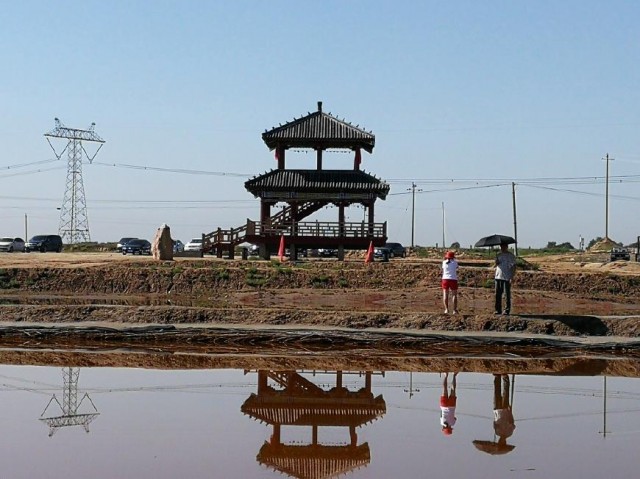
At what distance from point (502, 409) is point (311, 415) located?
2619 millimetres

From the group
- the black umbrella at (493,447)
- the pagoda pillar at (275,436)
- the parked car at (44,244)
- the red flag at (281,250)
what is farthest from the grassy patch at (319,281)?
the parked car at (44,244)

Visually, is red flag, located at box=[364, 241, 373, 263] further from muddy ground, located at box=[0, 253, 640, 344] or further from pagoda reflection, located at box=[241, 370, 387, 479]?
pagoda reflection, located at box=[241, 370, 387, 479]

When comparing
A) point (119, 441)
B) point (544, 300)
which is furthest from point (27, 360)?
point (544, 300)

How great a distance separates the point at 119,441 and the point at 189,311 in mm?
11652

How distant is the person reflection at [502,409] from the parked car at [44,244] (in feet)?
186

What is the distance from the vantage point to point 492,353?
17797 mm

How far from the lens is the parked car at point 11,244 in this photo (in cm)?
6556

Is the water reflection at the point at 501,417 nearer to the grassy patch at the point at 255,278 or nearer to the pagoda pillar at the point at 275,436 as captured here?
the pagoda pillar at the point at 275,436

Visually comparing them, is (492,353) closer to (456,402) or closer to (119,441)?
(456,402)

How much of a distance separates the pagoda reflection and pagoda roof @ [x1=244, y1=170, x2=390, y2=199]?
3202 cm

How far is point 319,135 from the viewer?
47.6 m

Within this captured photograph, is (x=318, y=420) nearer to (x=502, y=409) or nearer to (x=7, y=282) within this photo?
(x=502, y=409)

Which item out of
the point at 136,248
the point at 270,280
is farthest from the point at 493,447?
the point at 136,248

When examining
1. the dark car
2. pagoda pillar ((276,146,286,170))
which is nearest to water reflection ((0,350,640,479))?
pagoda pillar ((276,146,286,170))
